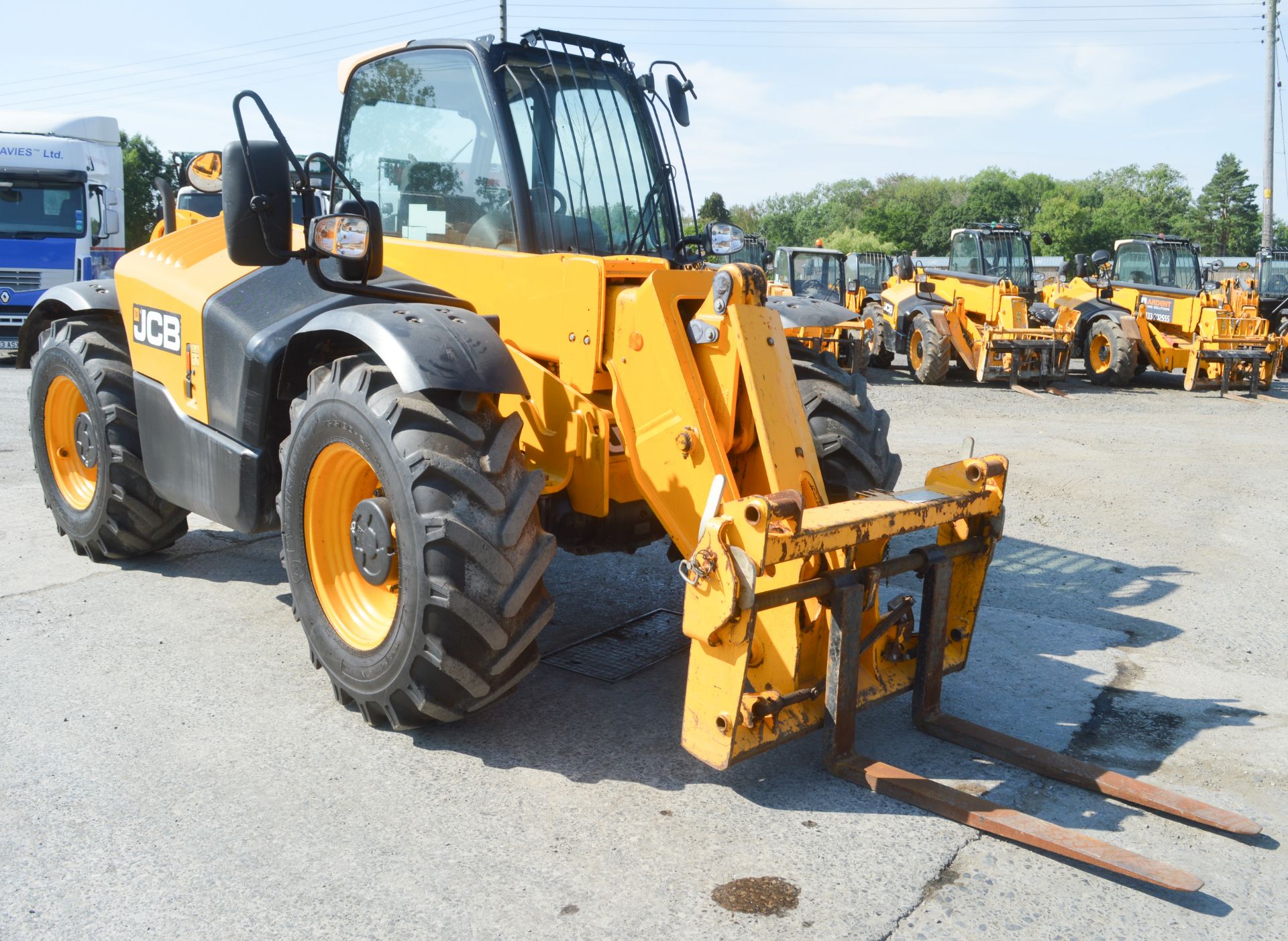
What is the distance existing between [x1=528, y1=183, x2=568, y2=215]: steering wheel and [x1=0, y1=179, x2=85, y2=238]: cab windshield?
15.0 meters

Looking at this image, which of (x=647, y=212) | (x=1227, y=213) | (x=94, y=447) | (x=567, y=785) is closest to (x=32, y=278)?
(x=94, y=447)

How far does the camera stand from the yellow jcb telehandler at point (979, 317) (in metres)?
16.9

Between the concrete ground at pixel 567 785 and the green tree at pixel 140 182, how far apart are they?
141 ft

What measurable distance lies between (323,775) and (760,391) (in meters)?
1.95

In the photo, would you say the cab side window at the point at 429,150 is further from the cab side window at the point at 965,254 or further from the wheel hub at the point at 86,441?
the cab side window at the point at 965,254

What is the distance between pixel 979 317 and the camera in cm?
1811

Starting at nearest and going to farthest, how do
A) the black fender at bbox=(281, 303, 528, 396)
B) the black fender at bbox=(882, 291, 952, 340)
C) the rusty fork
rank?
the rusty fork < the black fender at bbox=(281, 303, 528, 396) < the black fender at bbox=(882, 291, 952, 340)

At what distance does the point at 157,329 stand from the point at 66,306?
143cm

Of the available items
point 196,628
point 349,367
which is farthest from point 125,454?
point 349,367

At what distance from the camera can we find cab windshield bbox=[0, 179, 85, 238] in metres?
16.3

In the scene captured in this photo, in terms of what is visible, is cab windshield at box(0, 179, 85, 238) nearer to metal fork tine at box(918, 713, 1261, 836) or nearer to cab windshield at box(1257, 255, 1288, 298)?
metal fork tine at box(918, 713, 1261, 836)

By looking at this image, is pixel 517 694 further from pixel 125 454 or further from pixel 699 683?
pixel 125 454

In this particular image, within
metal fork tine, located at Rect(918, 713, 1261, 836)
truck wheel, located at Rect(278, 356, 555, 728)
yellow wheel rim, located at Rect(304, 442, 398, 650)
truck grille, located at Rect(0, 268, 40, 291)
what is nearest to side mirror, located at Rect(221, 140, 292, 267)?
truck wheel, located at Rect(278, 356, 555, 728)

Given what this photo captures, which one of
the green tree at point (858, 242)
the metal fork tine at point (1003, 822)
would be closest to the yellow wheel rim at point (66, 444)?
the metal fork tine at point (1003, 822)
